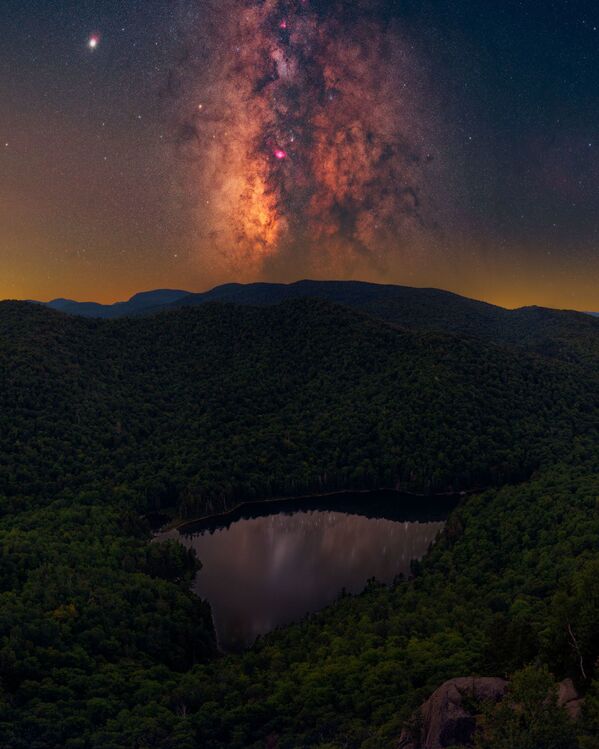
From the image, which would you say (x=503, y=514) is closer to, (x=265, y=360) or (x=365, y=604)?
(x=365, y=604)

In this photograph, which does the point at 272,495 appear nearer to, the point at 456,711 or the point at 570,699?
the point at 456,711

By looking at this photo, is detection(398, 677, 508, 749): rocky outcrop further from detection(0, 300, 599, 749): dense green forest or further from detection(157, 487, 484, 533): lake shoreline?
detection(157, 487, 484, 533): lake shoreline

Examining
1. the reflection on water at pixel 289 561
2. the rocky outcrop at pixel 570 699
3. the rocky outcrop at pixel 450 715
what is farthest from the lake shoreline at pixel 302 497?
the rocky outcrop at pixel 570 699

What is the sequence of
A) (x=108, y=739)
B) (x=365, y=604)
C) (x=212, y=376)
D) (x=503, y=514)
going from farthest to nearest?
1. (x=212, y=376)
2. (x=503, y=514)
3. (x=365, y=604)
4. (x=108, y=739)

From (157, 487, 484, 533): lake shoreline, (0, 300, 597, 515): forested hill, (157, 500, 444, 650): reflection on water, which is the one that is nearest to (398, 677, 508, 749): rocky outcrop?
(157, 500, 444, 650): reflection on water

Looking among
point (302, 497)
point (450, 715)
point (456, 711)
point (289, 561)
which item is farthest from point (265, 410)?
point (450, 715)

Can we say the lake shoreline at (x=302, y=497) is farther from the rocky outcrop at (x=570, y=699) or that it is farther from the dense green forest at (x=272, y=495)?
the rocky outcrop at (x=570, y=699)

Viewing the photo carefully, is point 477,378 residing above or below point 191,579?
above

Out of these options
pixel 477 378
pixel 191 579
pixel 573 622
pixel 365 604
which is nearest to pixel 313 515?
pixel 191 579
